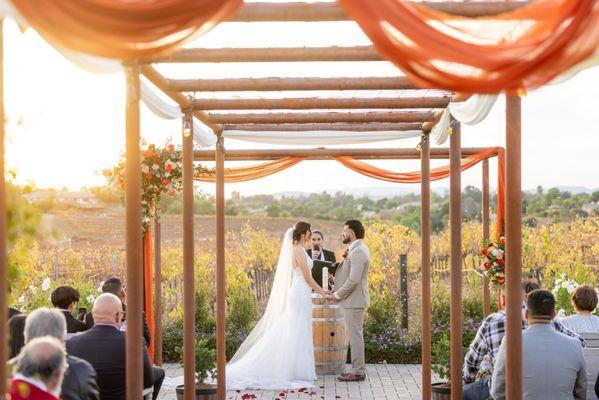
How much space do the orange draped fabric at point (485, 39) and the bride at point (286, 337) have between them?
5.81 meters

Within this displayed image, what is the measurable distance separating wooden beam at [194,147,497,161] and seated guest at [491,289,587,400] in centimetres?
500

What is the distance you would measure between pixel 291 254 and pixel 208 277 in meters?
3.83

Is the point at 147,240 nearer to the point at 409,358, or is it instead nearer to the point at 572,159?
the point at 409,358

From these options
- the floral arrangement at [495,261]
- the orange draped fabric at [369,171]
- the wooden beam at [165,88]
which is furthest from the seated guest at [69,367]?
the orange draped fabric at [369,171]

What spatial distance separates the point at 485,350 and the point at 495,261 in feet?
7.46

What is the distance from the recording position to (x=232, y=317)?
11016 mm

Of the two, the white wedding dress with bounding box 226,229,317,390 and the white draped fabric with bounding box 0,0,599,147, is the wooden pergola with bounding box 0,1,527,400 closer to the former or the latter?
the white draped fabric with bounding box 0,0,599,147

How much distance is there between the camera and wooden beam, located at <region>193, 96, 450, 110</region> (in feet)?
21.5

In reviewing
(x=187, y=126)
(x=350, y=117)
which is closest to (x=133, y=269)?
(x=187, y=126)

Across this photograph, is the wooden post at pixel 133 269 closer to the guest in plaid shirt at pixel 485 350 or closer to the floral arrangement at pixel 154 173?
the guest in plaid shirt at pixel 485 350

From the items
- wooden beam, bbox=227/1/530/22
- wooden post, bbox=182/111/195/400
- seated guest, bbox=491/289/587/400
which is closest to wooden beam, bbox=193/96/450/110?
wooden post, bbox=182/111/195/400

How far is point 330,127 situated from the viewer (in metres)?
8.31

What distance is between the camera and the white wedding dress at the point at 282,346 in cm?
880

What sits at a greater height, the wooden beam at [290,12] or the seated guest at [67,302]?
the wooden beam at [290,12]
